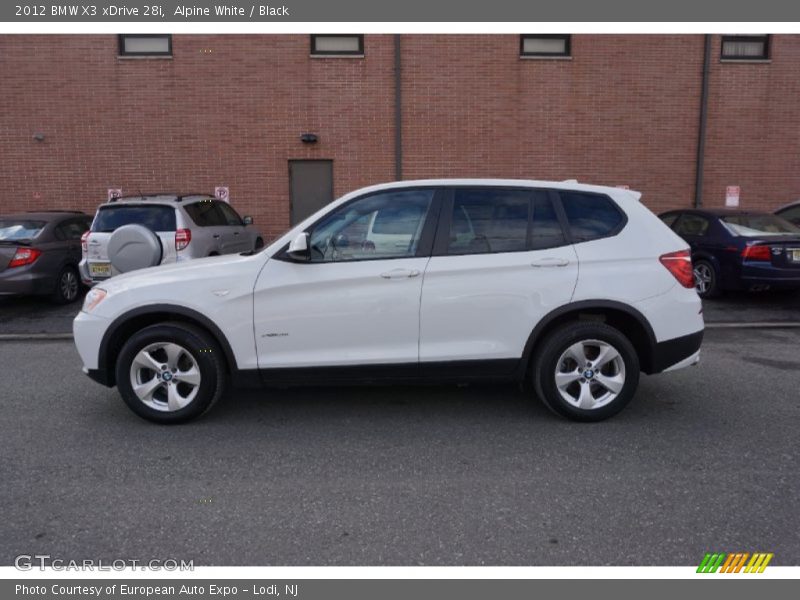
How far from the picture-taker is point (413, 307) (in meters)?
4.74

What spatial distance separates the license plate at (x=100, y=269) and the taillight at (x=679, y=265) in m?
6.95

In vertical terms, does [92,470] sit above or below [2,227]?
below

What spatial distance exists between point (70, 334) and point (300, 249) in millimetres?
5000

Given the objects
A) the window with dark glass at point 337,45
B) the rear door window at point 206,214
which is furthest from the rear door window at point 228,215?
the window with dark glass at point 337,45

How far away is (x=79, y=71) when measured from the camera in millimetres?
13102

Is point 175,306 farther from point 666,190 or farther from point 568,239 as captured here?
point 666,190

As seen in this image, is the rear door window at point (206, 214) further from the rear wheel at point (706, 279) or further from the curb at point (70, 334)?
the rear wheel at point (706, 279)

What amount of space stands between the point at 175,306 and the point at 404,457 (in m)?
1.97

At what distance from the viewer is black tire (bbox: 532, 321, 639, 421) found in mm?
4820

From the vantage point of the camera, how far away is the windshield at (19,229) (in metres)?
9.41

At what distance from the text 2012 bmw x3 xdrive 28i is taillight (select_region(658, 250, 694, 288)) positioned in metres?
0.01

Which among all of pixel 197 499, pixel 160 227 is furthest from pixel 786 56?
pixel 197 499

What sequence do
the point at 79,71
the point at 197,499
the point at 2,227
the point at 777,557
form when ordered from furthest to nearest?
the point at 79,71
the point at 2,227
the point at 197,499
the point at 777,557

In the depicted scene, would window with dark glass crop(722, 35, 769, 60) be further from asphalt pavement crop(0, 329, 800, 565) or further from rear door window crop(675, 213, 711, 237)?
asphalt pavement crop(0, 329, 800, 565)
